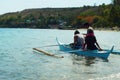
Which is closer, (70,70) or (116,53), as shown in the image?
(70,70)

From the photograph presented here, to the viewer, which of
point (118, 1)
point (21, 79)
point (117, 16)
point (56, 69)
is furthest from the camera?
point (118, 1)

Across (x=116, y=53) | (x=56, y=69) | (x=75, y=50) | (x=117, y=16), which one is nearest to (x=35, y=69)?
(x=56, y=69)

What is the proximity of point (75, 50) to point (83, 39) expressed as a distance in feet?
3.85

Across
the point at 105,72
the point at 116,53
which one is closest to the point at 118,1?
the point at 116,53

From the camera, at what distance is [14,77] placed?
63.3ft

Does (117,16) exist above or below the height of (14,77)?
below

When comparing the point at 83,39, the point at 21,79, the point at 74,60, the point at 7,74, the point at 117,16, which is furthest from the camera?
the point at 117,16

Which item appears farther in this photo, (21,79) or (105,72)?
(105,72)

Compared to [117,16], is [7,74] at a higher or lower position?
higher

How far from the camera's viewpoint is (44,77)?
62.9 feet

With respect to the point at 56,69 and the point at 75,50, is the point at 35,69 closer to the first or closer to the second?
the point at 56,69

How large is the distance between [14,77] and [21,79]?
0.75m

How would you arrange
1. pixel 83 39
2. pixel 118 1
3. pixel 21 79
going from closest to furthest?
pixel 21 79, pixel 83 39, pixel 118 1

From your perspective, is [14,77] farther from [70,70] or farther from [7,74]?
[70,70]
